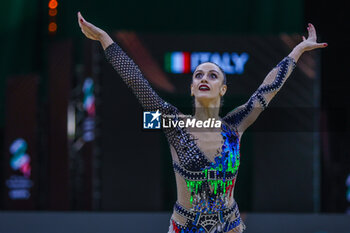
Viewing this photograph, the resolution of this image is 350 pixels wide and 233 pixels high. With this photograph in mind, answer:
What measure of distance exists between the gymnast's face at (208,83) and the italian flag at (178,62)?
482 centimetres

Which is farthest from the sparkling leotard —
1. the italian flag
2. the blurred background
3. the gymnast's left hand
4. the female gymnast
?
the italian flag

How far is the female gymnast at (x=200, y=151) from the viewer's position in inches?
107

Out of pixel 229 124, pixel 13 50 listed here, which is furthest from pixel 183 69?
pixel 229 124

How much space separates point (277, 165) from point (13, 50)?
5.64 m

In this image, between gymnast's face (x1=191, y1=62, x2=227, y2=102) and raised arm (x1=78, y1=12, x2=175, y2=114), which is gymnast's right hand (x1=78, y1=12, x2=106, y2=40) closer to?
raised arm (x1=78, y1=12, x2=175, y2=114)

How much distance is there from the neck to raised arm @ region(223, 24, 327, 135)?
11cm

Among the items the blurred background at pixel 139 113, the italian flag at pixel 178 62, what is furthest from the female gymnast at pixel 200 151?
the italian flag at pixel 178 62

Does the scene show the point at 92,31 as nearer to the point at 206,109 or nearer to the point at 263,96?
the point at 206,109

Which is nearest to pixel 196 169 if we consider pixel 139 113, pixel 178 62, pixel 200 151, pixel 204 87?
pixel 200 151

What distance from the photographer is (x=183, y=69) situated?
25.1 ft

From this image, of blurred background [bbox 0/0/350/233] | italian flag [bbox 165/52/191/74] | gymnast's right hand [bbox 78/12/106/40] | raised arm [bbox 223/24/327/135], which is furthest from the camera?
italian flag [bbox 165/52/191/74]

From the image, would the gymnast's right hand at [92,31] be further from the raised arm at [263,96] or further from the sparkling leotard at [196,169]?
the raised arm at [263,96]

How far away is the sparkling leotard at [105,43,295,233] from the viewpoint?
2.73 meters

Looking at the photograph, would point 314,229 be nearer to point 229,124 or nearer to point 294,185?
point 294,185
